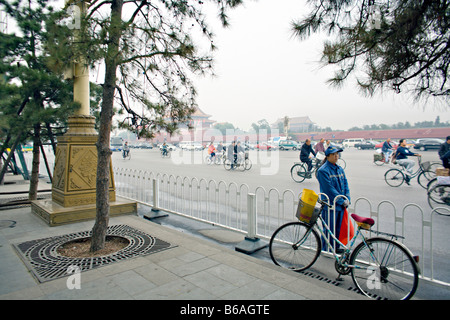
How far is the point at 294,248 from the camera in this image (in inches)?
143

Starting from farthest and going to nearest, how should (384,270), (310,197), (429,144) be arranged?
(429,144)
(310,197)
(384,270)

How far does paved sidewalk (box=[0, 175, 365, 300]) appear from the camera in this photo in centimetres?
269

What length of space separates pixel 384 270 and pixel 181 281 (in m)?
2.02

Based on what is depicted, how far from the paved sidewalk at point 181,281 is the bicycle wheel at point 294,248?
1.21 feet

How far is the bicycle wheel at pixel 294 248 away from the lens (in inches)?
138

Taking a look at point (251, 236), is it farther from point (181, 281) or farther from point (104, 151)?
point (104, 151)

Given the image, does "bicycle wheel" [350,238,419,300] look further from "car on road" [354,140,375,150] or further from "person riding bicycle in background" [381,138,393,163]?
"car on road" [354,140,375,150]

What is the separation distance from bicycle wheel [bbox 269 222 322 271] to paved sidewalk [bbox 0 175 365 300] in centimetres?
37

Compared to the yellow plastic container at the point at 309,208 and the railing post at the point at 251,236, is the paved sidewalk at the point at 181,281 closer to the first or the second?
the railing post at the point at 251,236

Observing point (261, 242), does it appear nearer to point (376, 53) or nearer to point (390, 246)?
point (390, 246)

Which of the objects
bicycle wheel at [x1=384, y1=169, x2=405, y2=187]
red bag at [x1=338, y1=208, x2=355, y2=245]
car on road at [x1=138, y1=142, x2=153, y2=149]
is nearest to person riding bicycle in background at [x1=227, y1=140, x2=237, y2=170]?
bicycle wheel at [x1=384, y1=169, x2=405, y2=187]

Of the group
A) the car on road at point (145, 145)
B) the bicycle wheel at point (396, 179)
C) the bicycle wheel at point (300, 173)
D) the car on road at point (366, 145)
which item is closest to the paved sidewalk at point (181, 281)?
the bicycle wheel at point (300, 173)

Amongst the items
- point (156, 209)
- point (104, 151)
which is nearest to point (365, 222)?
point (104, 151)
